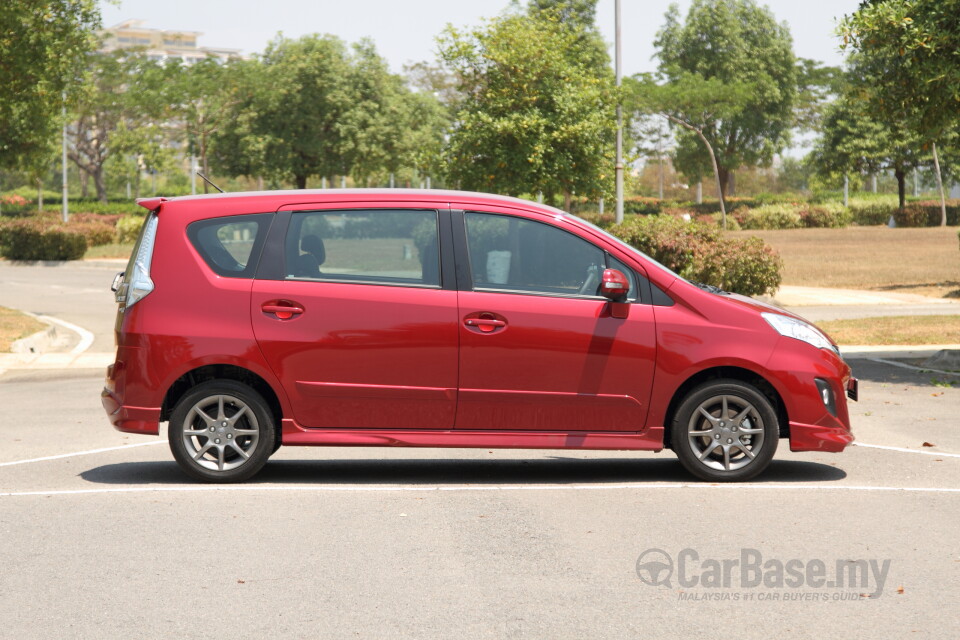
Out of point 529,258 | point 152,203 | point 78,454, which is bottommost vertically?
point 78,454

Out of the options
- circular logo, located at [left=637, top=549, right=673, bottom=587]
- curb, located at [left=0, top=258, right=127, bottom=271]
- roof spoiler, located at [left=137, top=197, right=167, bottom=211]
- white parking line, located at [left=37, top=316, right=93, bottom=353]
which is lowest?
white parking line, located at [left=37, top=316, right=93, bottom=353]

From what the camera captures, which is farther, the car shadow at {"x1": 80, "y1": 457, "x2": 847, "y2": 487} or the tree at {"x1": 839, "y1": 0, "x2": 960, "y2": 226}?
the tree at {"x1": 839, "y1": 0, "x2": 960, "y2": 226}

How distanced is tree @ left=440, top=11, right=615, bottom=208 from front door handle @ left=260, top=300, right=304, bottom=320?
74.3 ft

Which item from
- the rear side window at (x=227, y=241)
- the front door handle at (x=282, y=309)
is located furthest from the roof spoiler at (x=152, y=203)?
the front door handle at (x=282, y=309)

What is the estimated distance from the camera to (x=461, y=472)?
839cm

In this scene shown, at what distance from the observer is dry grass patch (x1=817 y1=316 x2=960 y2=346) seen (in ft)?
61.0

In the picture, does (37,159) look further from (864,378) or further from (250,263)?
(250,263)

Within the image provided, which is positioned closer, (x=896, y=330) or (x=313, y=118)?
(x=896, y=330)

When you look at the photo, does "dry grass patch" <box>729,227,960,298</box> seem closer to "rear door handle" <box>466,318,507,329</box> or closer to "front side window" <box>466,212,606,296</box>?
"front side window" <box>466,212,606,296</box>

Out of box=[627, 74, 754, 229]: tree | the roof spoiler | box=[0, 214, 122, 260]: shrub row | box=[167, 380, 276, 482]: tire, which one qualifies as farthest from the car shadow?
box=[627, 74, 754, 229]: tree

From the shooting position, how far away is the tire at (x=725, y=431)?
748 cm

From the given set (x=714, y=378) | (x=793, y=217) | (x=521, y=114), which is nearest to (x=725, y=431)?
(x=714, y=378)
